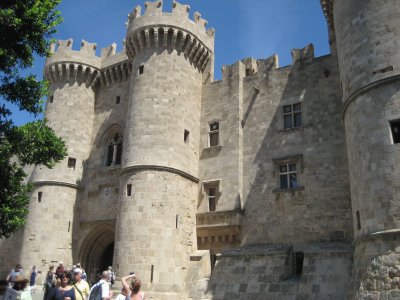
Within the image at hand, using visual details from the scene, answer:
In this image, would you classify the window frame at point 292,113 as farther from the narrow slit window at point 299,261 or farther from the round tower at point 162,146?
the narrow slit window at point 299,261

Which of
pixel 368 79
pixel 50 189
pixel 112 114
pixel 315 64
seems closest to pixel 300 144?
pixel 315 64

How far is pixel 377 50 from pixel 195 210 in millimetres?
9484

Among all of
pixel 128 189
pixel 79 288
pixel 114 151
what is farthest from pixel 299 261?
pixel 114 151

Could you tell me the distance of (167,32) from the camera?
19344 mm

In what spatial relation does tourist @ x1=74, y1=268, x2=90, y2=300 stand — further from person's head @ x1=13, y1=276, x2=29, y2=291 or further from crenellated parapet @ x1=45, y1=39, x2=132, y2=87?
crenellated parapet @ x1=45, y1=39, x2=132, y2=87

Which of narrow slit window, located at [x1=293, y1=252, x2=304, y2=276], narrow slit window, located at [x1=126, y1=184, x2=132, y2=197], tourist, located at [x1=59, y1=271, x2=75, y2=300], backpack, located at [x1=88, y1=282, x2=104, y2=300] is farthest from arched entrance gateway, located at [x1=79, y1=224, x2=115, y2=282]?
tourist, located at [x1=59, y1=271, x2=75, y2=300]

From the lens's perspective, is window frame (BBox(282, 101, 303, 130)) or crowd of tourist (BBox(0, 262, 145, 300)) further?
window frame (BBox(282, 101, 303, 130))

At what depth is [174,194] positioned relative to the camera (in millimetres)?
17203

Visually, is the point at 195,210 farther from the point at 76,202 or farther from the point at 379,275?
the point at 379,275

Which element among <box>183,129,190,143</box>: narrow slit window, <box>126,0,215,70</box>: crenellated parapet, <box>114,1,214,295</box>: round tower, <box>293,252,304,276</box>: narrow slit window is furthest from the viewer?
<box>126,0,215,70</box>: crenellated parapet

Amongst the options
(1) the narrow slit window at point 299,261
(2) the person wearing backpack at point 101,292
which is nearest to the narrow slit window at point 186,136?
(1) the narrow slit window at point 299,261

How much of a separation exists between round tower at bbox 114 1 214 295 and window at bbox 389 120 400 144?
28.0 ft

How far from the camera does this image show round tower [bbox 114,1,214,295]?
16.2m

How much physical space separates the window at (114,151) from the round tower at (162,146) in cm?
237
